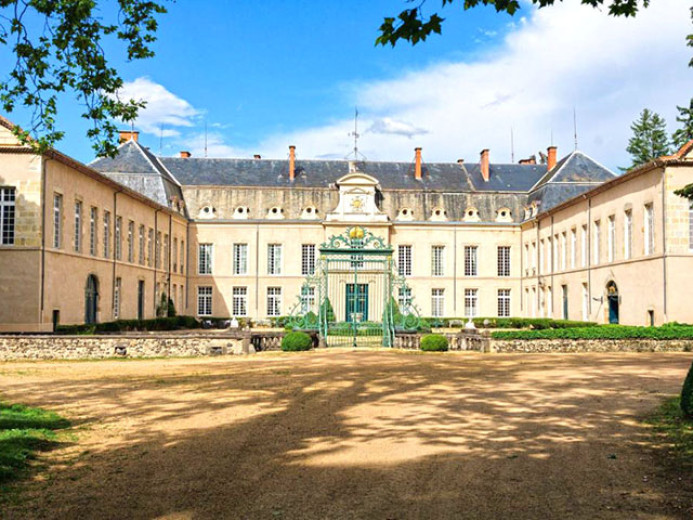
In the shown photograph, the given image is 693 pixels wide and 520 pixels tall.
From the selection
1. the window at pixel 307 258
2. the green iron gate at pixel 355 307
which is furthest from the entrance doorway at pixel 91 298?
the window at pixel 307 258

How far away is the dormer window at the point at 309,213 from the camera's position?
119 ft

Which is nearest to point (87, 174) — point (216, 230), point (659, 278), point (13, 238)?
point (13, 238)

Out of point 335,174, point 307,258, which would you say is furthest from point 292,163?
point 307,258

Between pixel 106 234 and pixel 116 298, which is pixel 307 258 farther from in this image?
pixel 106 234

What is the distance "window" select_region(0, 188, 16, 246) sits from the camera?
20.1 m

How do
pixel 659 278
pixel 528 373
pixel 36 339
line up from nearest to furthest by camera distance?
pixel 528 373, pixel 36 339, pixel 659 278

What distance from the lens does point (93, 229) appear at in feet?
79.9

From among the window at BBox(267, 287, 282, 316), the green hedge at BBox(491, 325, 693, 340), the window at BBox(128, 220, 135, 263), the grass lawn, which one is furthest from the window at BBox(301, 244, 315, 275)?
the grass lawn

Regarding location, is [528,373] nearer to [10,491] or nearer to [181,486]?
[181,486]

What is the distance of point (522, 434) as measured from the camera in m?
6.89

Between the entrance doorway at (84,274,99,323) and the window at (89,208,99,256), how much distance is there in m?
0.92

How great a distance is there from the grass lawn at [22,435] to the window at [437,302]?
29.7m

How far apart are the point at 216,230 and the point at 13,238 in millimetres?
16481

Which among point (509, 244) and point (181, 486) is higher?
point (509, 244)
